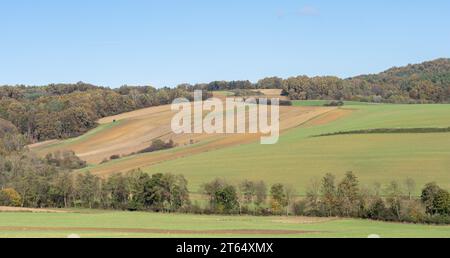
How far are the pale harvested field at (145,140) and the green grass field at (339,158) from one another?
576cm

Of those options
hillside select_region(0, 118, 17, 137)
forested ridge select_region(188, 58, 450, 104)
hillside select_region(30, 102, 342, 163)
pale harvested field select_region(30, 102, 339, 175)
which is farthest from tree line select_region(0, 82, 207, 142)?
forested ridge select_region(188, 58, 450, 104)

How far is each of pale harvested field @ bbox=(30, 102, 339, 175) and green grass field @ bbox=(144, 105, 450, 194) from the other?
18.9 ft

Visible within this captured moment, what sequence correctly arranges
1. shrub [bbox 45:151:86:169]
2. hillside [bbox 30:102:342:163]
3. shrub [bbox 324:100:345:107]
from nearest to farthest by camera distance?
hillside [bbox 30:102:342:163], shrub [bbox 45:151:86:169], shrub [bbox 324:100:345:107]

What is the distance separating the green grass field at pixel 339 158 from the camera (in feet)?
223

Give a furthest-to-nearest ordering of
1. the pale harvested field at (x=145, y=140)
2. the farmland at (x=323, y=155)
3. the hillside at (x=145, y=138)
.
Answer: the hillside at (x=145, y=138), the pale harvested field at (x=145, y=140), the farmland at (x=323, y=155)

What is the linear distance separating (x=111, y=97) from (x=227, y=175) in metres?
83.7

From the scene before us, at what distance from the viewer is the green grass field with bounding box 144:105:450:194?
2680 inches

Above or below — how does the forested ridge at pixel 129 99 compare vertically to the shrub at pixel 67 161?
above

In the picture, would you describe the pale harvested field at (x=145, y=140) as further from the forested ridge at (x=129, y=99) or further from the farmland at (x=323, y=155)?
the forested ridge at (x=129, y=99)

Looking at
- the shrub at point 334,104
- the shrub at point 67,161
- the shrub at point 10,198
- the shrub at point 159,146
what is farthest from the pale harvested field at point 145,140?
the shrub at point 10,198

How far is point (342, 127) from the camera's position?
309 ft

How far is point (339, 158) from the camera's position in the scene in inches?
2987

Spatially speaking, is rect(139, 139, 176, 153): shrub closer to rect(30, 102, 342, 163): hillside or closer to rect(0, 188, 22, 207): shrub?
rect(30, 102, 342, 163): hillside
